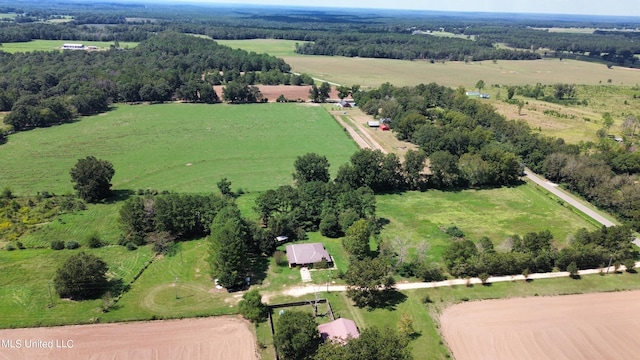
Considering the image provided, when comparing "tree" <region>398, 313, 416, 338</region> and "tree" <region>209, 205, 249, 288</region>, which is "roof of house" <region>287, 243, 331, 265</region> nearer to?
"tree" <region>209, 205, 249, 288</region>

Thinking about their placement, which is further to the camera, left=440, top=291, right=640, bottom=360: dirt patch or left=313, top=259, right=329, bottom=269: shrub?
left=313, top=259, right=329, bottom=269: shrub

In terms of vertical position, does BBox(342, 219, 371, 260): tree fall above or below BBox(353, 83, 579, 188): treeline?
below

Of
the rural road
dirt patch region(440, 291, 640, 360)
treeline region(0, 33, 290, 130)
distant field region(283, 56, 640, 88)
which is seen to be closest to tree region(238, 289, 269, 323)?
the rural road

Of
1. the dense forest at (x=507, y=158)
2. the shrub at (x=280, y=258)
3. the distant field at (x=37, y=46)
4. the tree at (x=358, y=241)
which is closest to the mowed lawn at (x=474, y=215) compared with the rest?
the dense forest at (x=507, y=158)

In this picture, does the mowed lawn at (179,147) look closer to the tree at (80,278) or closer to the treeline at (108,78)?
the treeline at (108,78)

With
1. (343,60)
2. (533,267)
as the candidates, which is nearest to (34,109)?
(533,267)

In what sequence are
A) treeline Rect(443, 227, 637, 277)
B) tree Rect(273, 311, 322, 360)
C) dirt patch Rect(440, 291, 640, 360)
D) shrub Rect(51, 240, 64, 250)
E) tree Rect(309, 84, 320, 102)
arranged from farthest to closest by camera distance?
tree Rect(309, 84, 320, 102) < shrub Rect(51, 240, 64, 250) < treeline Rect(443, 227, 637, 277) < dirt patch Rect(440, 291, 640, 360) < tree Rect(273, 311, 322, 360)
